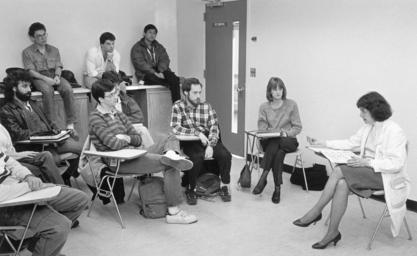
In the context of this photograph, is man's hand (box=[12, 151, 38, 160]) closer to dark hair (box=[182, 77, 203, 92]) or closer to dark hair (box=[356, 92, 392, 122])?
dark hair (box=[182, 77, 203, 92])

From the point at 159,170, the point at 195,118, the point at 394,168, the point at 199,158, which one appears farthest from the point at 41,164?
the point at 394,168

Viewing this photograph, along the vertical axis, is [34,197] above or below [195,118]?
below

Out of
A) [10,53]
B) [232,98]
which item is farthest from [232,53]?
[10,53]

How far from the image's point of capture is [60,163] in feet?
13.5

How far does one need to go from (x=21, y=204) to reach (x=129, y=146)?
150 cm

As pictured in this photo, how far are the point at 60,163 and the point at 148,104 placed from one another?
2.05 meters

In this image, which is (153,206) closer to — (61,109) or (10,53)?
(61,109)

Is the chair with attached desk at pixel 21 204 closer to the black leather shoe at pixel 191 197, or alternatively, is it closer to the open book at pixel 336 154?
the black leather shoe at pixel 191 197

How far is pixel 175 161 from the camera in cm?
→ 373

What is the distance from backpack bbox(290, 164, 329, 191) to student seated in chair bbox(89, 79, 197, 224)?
57.6 inches

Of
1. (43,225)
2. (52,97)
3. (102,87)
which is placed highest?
(102,87)

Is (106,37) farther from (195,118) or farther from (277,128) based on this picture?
(277,128)

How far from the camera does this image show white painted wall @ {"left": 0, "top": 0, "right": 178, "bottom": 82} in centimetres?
516

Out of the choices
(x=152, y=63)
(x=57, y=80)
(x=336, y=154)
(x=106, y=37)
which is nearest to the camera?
(x=336, y=154)
